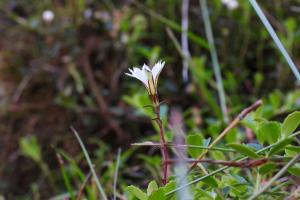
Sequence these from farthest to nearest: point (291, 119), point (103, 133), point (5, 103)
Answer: point (5, 103)
point (103, 133)
point (291, 119)

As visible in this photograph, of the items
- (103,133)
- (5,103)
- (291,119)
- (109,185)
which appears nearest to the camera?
(291,119)

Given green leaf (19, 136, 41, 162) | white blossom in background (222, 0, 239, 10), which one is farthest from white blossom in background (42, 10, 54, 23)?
white blossom in background (222, 0, 239, 10)

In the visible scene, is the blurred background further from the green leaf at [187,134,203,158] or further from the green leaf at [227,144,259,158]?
the green leaf at [227,144,259,158]

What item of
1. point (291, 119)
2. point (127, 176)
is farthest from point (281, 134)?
point (127, 176)

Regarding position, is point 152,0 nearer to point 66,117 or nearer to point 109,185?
point 66,117

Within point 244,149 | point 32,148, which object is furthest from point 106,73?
point 244,149
